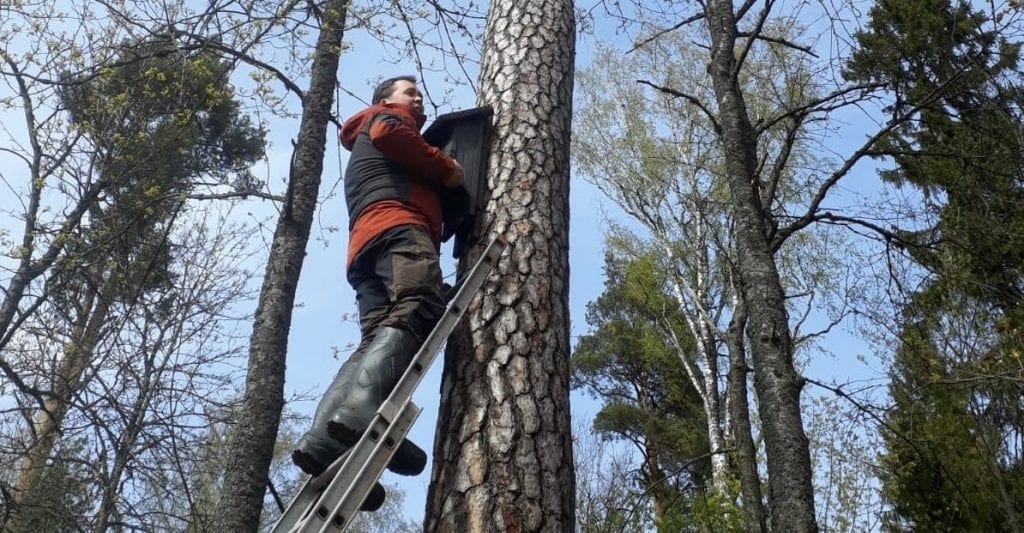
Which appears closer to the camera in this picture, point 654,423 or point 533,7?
point 533,7

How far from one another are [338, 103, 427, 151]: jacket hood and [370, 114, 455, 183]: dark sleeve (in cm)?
18

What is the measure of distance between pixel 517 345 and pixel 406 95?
142cm

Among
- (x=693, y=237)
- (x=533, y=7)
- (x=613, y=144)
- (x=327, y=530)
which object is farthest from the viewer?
(x=613, y=144)

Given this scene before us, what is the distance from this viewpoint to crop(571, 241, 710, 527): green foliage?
15.2 metres

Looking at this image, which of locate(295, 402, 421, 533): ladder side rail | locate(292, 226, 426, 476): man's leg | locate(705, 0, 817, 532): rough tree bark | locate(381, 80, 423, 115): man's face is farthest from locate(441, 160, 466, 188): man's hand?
locate(705, 0, 817, 532): rough tree bark

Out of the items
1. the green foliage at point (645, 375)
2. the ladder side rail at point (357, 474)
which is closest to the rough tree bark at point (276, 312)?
the ladder side rail at point (357, 474)

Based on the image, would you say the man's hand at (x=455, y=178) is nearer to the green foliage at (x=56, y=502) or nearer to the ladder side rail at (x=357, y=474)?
the ladder side rail at (x=357, y=474)

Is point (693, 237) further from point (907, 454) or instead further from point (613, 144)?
point (907, 454)

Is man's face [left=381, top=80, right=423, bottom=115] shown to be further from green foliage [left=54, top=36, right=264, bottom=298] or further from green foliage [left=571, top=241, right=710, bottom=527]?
green foliage [left=571, top=241, right=710, bottom=527]

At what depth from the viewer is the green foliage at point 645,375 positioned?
599 inches

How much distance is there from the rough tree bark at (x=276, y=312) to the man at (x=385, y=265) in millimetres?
2165

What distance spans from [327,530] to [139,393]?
269 inches

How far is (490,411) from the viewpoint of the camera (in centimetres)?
223

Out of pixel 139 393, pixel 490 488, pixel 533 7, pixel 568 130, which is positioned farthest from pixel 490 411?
pixel 139 393
